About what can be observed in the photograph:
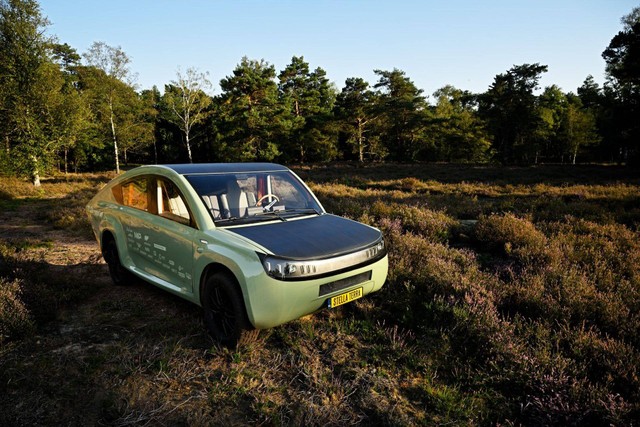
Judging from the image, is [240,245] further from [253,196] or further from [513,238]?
[513,238]

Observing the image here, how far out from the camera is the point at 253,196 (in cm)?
447

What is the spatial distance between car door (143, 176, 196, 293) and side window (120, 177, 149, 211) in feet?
0.65

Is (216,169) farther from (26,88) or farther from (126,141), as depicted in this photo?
(126,141)

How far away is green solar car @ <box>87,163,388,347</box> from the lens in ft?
10.6

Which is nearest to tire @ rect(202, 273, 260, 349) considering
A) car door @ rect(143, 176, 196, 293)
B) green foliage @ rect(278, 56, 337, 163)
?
car door @ rect(143, 176, 196, 293)

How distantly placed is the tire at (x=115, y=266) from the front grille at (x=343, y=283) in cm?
357

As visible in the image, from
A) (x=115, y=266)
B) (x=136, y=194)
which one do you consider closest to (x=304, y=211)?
(x=136, y=194)

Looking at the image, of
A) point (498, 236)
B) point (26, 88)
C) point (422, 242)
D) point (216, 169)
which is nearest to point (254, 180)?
point (216, 169)

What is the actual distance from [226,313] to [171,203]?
5.34 ft

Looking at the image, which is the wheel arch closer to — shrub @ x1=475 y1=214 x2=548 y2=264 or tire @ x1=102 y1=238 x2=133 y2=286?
tire @ x1=102 y1=238 x2=133 y2=286

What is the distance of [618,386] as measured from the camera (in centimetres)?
312

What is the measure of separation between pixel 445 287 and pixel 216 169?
11.1 ft

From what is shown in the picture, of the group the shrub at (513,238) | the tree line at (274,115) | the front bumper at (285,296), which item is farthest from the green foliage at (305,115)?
the front bumper at (285,296)

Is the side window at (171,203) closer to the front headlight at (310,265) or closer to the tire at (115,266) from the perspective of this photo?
the front headlight at (310,265)
